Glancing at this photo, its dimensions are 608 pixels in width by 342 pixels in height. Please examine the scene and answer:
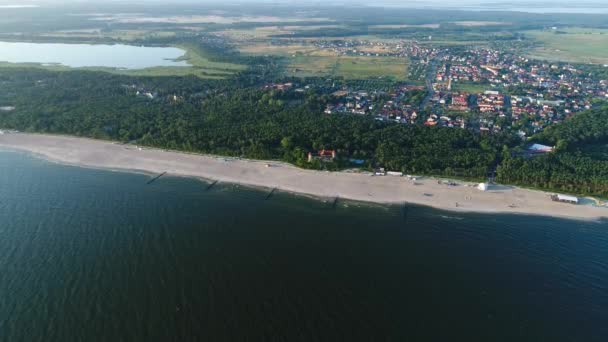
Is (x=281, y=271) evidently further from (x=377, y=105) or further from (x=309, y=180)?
(x=377, y=105)

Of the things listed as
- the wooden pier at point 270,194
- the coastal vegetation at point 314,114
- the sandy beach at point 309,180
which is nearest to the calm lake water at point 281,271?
the wooden pier at point 270,194

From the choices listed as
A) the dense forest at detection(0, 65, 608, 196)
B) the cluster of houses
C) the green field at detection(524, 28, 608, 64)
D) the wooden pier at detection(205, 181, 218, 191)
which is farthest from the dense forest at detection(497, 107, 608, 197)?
the green field at detection(524, 28, 608, 64)

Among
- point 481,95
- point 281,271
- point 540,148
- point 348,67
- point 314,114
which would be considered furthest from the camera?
point 348,67

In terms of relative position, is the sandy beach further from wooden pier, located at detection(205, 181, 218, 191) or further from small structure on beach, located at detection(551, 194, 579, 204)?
wooden pier, located at detection(205, 181, 218, 191)

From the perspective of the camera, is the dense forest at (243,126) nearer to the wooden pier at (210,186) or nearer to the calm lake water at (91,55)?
the wooden pier at (210,186)

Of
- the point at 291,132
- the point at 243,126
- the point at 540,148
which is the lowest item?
the point at 540,148

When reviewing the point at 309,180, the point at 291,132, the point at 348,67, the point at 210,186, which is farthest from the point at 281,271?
the point at 348,67
